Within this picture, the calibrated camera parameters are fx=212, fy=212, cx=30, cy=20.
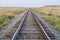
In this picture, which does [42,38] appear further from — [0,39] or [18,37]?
[0,39]

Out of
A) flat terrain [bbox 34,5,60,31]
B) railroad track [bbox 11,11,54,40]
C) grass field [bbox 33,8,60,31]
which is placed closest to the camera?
railroad track [bbox 11,11,54,40]

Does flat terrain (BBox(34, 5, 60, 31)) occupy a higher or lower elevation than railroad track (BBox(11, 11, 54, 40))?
lower

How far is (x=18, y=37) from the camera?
9.86 metres

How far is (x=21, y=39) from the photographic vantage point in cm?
941

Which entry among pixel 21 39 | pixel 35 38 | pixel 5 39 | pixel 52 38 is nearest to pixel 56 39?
pixel 52 38

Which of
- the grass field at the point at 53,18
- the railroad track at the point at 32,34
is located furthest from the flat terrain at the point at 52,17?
the railroad track at the point at 32,34

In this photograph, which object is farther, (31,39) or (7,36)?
(7,36)

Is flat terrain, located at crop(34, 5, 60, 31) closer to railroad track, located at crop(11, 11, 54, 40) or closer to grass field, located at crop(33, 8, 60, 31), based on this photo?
grass field, located at crop(33, 8, 60, 31)

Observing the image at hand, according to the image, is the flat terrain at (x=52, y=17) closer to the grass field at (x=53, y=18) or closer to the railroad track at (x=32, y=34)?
the grass field at (x=53, y=18)

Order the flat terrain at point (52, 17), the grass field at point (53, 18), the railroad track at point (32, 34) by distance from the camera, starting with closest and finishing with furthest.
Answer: the railroad track at point (32, 34) < the grass field at point (53, 18) < the flat terrain at point (52, 17)

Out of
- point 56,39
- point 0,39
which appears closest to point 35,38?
point 56,39

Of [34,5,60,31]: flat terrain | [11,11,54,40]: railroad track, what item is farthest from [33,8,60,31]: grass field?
[11,11,54,40]: railroad track

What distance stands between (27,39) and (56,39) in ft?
4.43

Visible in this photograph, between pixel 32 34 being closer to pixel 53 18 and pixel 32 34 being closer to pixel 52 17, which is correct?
pixel 53 18
